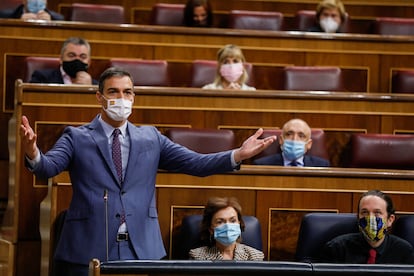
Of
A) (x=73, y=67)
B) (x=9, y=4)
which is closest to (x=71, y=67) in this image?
(x=73, y=67)

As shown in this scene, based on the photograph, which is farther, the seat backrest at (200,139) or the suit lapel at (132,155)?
the seat backrest at (200,139)

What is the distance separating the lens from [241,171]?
2.32 m

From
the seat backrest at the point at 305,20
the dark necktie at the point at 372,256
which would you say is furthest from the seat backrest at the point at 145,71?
the dark necktie at the point at 372,256

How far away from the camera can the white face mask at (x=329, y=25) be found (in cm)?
360

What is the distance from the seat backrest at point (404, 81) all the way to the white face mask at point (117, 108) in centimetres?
151

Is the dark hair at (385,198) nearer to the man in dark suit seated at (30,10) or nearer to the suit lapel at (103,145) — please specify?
the suit lapel at (103,145)

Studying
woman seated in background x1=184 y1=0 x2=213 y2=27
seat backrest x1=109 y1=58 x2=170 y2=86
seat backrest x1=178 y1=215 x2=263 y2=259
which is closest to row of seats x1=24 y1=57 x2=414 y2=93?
seat backrest x1=109 y1=58 x2=170 y2=86

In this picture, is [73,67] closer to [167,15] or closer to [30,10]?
[30,10]

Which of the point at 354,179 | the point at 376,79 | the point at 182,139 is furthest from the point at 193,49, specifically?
the point at 354,179

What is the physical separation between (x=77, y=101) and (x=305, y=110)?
65cm

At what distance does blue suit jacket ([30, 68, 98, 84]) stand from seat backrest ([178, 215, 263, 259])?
86 cm

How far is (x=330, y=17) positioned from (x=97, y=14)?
32.4 inches

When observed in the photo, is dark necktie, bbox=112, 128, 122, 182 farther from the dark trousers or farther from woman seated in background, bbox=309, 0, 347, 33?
Result: woman seated in background, bbox=309, 0, 347, 33

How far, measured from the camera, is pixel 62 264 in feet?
6.54
